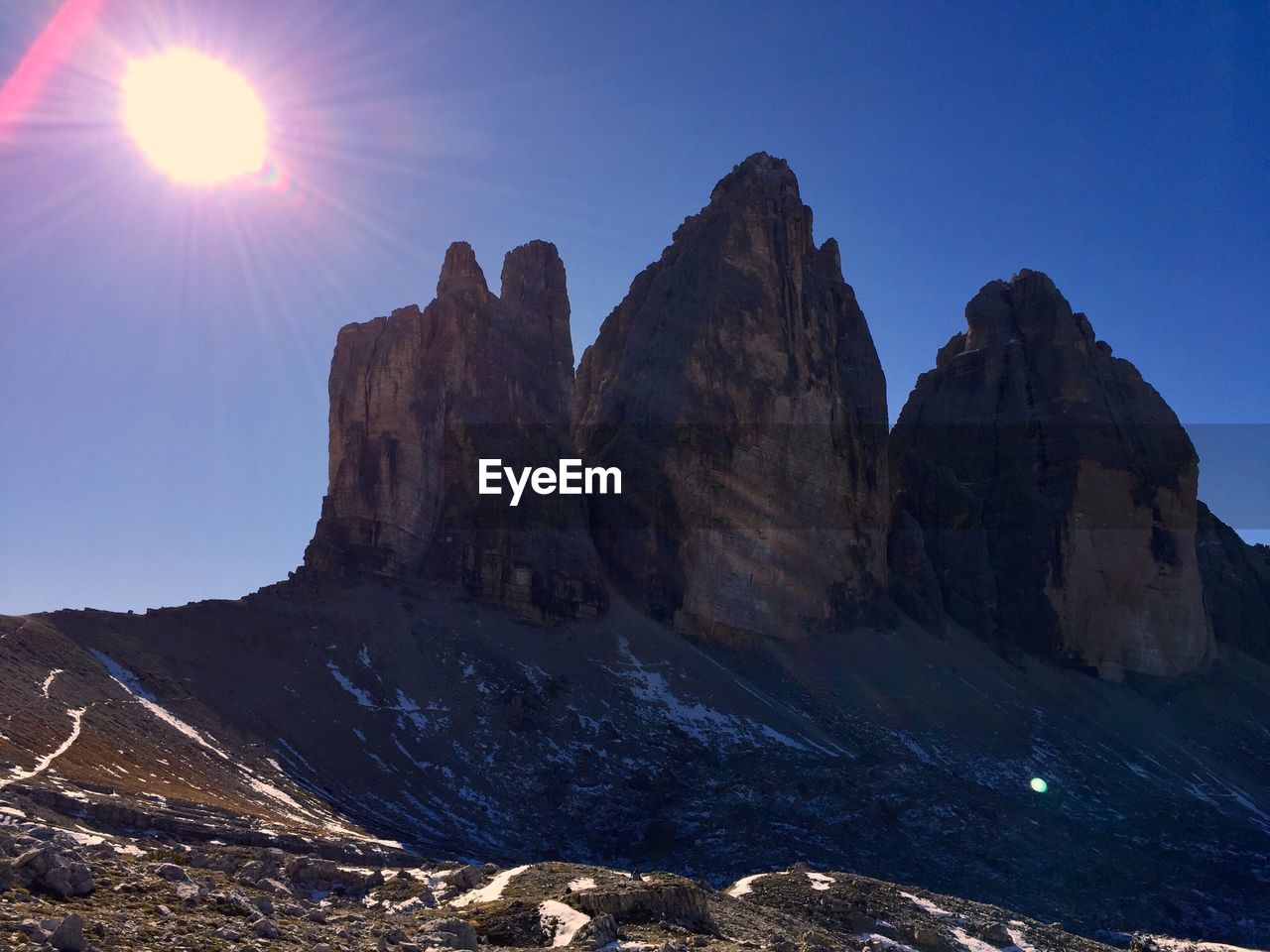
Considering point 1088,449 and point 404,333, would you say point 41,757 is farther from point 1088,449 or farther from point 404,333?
point 1088,449

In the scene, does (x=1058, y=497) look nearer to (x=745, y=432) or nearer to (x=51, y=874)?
(x=745, y=432)

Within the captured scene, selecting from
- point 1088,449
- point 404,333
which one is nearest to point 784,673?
point 404,333

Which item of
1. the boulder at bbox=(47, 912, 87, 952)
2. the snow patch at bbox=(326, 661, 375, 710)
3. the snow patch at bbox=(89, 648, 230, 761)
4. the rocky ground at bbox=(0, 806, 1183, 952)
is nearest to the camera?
the boulder at bbox=(47, 912, 87, 952)

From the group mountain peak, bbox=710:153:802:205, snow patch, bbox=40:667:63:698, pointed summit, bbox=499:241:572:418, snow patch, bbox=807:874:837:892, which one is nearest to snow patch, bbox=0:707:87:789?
snow patch, bbox=40:667:63:698

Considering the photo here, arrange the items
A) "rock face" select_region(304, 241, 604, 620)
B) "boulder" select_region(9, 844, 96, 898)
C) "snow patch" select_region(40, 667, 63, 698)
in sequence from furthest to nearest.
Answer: "rock face" select_region(304, 241, 604, 620), "snow patch" select_region(40, 667, 63, 698), "boulder" select_region(9, 844, 96, 898)

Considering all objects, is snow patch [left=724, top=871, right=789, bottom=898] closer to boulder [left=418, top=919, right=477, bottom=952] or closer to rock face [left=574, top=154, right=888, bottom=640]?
boulder [left=418, top=919, right=477, bottom=952]

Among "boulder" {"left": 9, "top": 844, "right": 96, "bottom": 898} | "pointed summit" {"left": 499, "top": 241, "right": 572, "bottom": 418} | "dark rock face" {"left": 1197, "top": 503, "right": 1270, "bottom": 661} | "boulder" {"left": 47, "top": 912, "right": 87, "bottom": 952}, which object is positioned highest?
"pointed summit" {"left": 499, "top": 241, "right": 572, "bottom": 418}

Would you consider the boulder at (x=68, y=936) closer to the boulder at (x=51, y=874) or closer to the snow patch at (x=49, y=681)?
the boulder at (x=51, y=874)
